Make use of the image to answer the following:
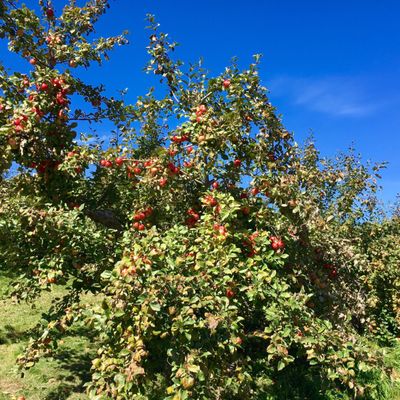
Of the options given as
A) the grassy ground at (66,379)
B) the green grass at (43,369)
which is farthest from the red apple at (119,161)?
the grassy ground at (66,379)

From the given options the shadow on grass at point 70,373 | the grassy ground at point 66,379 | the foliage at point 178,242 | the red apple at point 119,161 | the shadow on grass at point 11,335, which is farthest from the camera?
the shadow on grass at point 11,335

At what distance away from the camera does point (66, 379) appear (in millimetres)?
6414

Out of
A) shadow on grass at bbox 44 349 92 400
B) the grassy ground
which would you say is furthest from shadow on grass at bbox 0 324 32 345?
shadow on grass at bbox 44 349 92 400

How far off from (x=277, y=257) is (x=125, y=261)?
72.6 inches

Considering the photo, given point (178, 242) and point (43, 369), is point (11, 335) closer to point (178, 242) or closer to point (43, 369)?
point (43, 369)

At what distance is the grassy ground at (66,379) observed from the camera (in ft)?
19.1

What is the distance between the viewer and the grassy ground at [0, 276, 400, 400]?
5816mm

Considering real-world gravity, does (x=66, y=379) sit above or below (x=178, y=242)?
below

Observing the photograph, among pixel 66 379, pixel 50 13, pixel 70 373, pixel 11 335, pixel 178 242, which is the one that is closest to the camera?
pixel 178 242

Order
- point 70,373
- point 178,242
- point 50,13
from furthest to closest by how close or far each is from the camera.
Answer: point 50,13
point 70,373
point 178,242

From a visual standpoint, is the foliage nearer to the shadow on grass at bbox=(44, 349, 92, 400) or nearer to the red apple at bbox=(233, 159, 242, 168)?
the red apple at bbox=(233, 159, 242, 168)

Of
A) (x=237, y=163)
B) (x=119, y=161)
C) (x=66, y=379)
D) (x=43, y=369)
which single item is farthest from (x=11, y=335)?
(x=237, y=163)

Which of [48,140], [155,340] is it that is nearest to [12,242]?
[48,140]

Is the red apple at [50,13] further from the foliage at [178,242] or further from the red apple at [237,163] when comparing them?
the red apple at [237,163]
